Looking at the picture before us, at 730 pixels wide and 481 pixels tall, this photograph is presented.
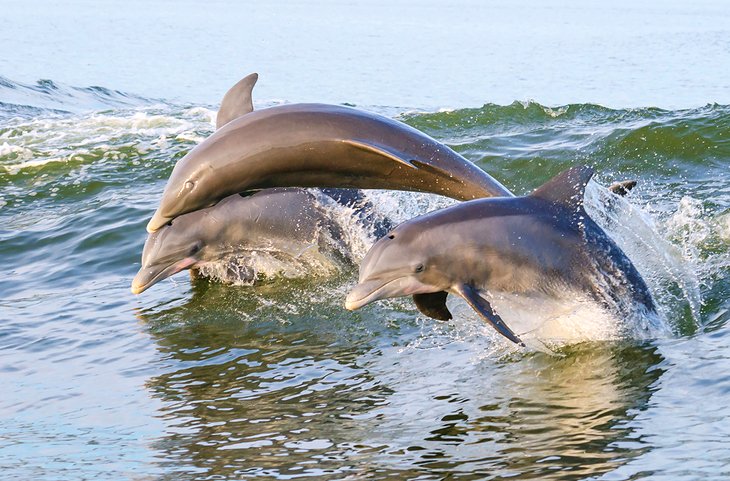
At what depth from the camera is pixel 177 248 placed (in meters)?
12.0

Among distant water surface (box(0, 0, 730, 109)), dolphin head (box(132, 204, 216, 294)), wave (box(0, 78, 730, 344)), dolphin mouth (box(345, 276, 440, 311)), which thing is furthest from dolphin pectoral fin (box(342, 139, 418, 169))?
A: distant water surface (box(0, 0, 730, 109))

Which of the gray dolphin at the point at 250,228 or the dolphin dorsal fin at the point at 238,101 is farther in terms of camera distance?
the gray dolphin at the point at 250,228

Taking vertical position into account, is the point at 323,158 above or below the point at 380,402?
above

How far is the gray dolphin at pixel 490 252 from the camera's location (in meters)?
8.76

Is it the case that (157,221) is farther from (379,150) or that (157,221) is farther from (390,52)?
(390,52)

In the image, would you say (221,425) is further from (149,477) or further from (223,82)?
(223,82)

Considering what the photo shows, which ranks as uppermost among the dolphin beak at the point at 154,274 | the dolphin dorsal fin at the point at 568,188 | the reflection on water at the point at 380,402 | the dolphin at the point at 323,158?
the dolphin at the point at 323,158

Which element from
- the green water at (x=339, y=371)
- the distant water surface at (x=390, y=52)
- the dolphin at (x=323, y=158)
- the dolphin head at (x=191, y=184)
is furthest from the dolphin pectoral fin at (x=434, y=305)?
the distant water surface at (x=390, y=52)

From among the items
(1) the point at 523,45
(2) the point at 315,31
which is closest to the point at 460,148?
(1) the point at 523,45

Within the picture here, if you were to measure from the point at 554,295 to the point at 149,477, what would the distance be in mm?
3514

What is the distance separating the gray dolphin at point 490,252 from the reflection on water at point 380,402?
60cm

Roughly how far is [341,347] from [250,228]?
256 centimetres

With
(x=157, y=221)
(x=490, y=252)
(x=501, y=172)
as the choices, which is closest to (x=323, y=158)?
(x=490, y=252)

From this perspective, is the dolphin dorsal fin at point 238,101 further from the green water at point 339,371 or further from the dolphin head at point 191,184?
the green water at point 339,371
